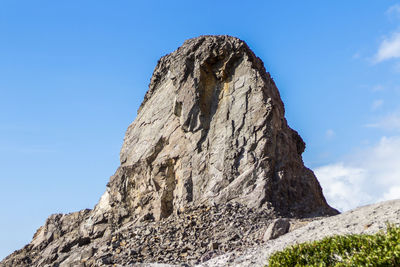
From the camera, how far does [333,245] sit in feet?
57.3

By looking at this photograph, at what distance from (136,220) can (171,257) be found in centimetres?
884

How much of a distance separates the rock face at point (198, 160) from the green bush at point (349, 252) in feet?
30.5

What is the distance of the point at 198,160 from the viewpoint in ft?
110

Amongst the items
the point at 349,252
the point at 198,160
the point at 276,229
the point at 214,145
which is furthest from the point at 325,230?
the point at 198,160

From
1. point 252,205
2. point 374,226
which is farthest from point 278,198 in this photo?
point 374,226

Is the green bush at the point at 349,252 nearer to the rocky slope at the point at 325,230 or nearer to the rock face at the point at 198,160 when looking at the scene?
the rocky slope at the point at 325,230

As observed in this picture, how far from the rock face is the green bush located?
9.30 metres

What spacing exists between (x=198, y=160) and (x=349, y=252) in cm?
1771

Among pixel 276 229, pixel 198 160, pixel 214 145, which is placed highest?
pixel 214 145

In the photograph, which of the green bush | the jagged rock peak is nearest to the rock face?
the jagged rock peak

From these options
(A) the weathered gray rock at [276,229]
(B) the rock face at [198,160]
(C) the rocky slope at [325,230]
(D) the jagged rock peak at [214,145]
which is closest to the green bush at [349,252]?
(C) the rocky slope at [325,230]

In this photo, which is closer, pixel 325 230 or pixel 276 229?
pixel 325 230

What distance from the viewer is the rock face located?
101 feet

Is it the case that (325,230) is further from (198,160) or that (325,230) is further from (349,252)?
(198,160)
